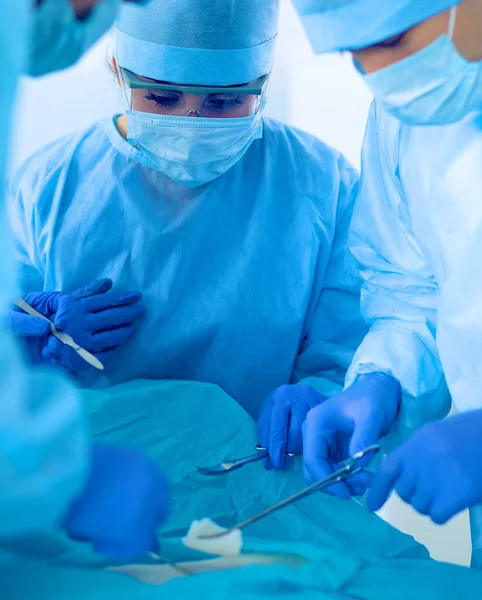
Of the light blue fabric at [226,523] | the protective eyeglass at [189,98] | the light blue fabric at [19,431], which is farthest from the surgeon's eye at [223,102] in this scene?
the light blue fabric at [19,431]

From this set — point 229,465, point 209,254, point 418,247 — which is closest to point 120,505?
point 229,465

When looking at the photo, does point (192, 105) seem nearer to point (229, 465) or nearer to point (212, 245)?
point (212, 245)

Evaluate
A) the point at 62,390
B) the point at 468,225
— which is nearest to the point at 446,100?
the point at 468,225

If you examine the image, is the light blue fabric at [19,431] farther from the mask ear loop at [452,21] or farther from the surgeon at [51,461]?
the mask ear loop at [452,21]

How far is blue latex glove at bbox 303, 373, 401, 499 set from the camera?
3.51 ft

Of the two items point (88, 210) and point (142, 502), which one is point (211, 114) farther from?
point (142, 502)

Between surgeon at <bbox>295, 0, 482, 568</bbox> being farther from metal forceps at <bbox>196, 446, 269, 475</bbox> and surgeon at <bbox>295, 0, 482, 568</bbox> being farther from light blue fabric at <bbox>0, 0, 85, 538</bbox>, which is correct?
light blue fabric at <bbox>0, 0, 85, 538</bbox>

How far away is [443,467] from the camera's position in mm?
854

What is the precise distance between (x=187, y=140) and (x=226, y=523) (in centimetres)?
68

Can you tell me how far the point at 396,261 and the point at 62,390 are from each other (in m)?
0.79

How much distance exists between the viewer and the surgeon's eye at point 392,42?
886mm

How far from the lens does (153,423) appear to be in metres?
1.23

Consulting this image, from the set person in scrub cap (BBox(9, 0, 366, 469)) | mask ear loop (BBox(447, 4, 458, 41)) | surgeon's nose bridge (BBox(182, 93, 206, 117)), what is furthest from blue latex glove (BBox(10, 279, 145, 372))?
mask ear loop (BBox(447, 4, 458, 41))

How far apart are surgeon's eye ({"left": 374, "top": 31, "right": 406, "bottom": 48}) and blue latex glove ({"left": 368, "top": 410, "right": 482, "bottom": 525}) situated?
48 centimetres
